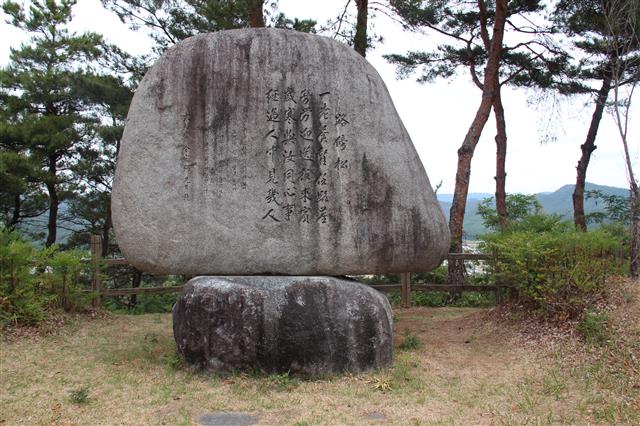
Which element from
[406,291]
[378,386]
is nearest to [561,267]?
[378,386]

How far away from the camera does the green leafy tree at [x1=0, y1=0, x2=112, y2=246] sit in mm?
11016

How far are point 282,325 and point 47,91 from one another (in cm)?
914

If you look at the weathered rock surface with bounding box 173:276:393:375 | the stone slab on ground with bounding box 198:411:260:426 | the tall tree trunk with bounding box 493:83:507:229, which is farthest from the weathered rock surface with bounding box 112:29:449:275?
the tall tree trunk with bounding box 493:83:507:229

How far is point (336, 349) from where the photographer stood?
521 cm

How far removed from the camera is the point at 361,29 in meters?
10.7

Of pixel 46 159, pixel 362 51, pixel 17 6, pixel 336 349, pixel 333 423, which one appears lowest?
pixel 333 423

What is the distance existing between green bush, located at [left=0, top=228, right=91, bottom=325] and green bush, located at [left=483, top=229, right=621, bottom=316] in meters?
6.46

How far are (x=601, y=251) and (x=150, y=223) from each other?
5.53 m

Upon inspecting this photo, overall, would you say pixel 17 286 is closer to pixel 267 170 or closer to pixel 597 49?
pixel 267 170

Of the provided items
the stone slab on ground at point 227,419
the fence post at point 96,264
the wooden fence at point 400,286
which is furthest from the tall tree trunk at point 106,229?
the stone slab on ground at point 227,419

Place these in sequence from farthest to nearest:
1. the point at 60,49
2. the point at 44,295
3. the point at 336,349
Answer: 1. the point at 60,49
2. the point at 44,295
3. the point at 336,349

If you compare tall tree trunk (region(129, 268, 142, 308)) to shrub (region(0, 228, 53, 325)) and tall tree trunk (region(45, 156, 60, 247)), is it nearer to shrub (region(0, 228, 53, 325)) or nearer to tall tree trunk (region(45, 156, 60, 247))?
tall tree trunk (region(45, 156, 60, 247))

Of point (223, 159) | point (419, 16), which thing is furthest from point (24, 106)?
point (419, 16)

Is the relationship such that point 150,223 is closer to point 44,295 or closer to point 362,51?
point 44,295
